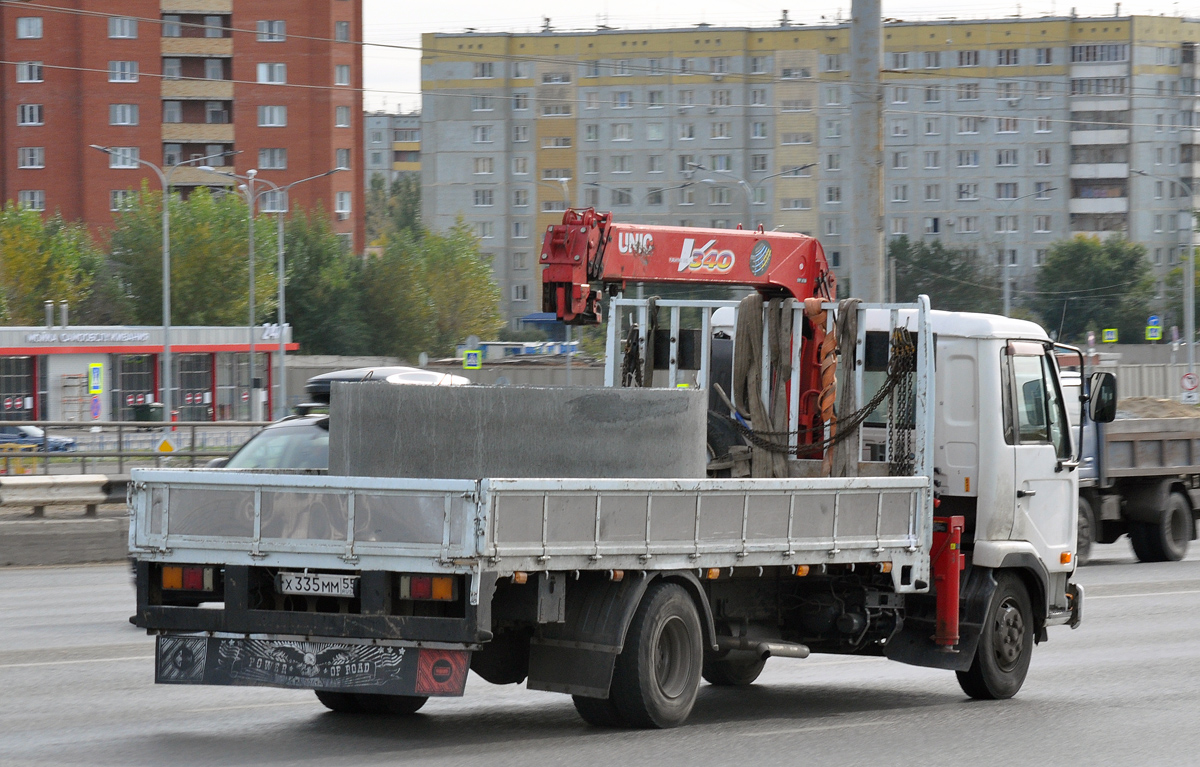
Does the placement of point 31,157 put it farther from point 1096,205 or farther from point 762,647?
point 762,647

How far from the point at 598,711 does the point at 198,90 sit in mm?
88870

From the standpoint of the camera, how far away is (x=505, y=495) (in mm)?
6969

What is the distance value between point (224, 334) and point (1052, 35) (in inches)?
2461

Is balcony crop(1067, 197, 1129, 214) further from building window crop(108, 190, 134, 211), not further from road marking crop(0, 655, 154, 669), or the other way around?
road marking crop(0, 655, 154, 669)

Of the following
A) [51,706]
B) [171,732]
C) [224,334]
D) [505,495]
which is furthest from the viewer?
[224,334]

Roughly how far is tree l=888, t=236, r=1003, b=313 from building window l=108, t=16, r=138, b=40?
43.5 metres

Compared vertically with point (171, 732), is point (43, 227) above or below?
above

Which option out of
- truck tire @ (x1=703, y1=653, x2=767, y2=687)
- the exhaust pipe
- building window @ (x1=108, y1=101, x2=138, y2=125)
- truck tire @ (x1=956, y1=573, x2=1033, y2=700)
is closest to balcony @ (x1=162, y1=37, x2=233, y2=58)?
building window @ (x1=108, y1=101, x2=138, y2=125)

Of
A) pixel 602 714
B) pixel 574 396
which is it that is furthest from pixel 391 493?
pixel 602 714

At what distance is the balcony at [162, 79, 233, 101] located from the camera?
91750 millimetres

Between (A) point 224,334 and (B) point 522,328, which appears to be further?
(B) point 522,328

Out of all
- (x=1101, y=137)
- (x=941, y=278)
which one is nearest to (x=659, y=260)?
(x=941, y=278)

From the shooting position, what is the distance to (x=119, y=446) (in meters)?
23.3

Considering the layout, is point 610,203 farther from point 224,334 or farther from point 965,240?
point 224,334
